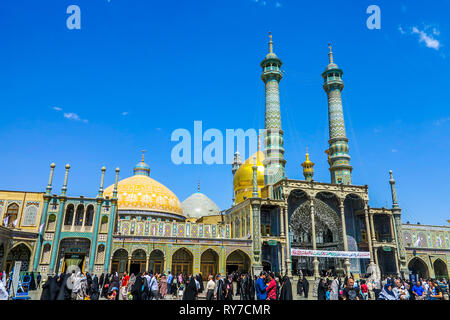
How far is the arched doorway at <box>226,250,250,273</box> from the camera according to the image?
30141 millimetres

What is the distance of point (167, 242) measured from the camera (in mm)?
28641

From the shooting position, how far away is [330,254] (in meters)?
29.8

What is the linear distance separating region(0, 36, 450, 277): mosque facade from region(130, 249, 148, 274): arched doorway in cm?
9

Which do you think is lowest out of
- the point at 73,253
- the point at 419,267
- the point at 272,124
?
the point at 419,267

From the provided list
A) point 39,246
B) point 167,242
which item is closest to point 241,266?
point 167,242

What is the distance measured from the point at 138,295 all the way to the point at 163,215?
30.1m

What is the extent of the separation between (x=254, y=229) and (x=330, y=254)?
7108 mm

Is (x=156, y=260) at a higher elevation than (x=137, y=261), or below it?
higher

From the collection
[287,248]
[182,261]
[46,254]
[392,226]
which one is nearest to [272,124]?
[287,248]

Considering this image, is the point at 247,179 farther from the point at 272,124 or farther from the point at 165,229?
the point at 165,229

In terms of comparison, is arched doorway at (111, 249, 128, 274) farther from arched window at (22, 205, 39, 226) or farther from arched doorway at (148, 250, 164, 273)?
arched window at (22, 205, 39, 226)

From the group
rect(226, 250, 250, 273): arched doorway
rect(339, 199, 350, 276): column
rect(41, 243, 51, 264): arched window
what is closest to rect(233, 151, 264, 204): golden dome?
rect(226, 250, 250, 273): arched doorway

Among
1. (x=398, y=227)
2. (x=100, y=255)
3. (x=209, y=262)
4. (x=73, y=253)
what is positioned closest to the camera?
(x=73, y=253)

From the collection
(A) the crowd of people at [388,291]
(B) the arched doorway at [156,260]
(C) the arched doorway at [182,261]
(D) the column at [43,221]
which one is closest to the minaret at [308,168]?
(C) the arched doorway at [182,261]
